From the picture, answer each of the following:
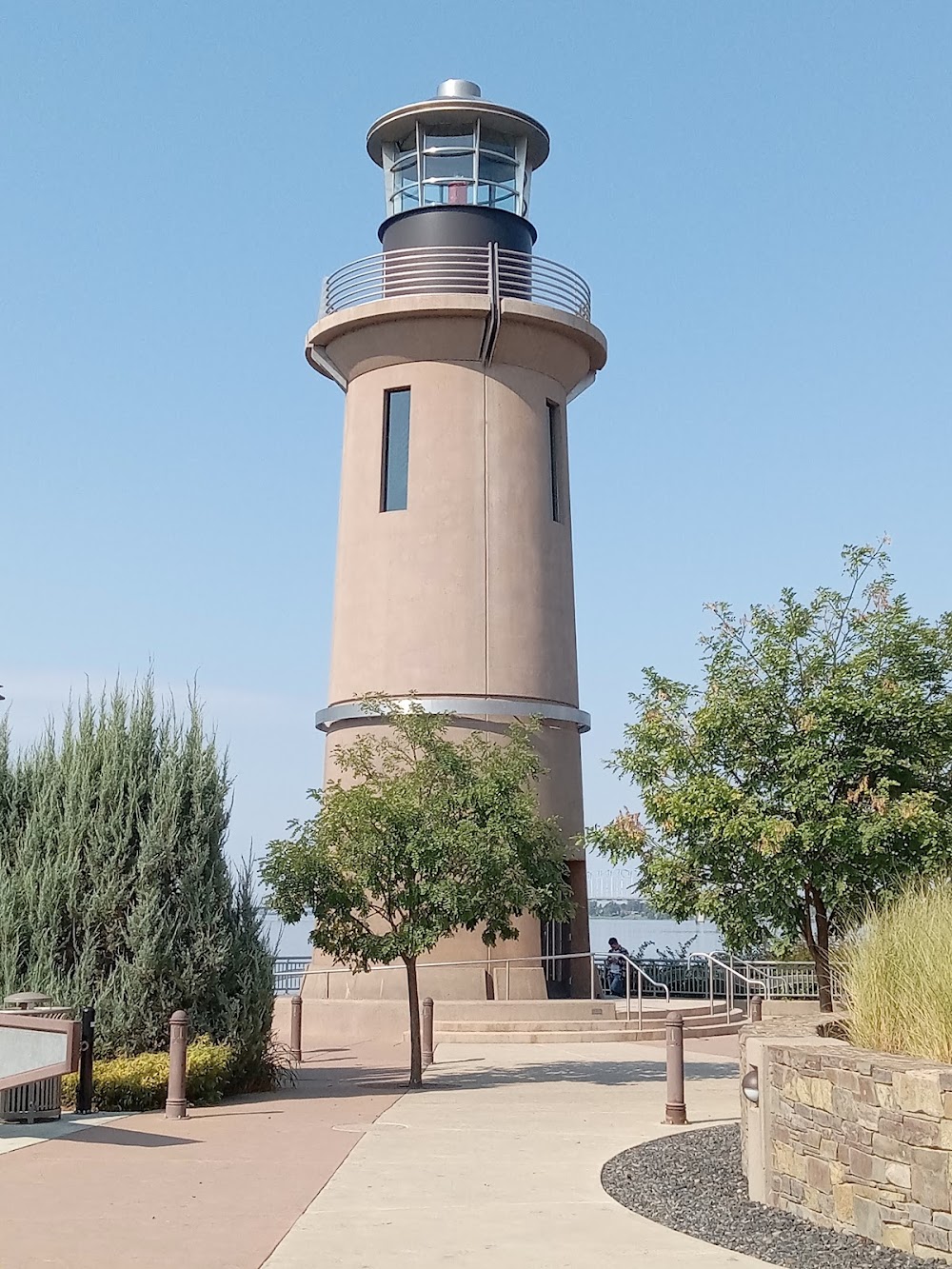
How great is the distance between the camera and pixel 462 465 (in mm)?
25875

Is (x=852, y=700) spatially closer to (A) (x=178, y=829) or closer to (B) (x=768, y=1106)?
(B) (x=768, y=1106)

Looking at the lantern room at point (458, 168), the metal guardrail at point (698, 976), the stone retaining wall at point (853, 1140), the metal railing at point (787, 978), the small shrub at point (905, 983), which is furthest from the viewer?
the metal railing at point (787, 978)

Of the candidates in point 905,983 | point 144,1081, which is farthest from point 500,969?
point 905,983

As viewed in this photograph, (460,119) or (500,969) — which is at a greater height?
(460,119)

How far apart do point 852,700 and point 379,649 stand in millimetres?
12816

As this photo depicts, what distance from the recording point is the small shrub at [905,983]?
8.82m

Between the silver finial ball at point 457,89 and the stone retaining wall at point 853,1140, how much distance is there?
831 inches

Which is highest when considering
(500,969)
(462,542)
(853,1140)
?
(462,542)

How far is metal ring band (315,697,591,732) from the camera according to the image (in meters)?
25.0

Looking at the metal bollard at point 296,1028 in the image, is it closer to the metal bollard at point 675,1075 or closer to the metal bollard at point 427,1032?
the metal bollard at point 427,1032

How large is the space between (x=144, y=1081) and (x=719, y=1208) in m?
6.77

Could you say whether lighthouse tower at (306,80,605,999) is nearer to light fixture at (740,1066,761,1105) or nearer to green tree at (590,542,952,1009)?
green tree at (590,542,952,1009)

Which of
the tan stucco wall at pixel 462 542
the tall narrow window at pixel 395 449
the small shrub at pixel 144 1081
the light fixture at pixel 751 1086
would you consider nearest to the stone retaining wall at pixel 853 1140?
the light fixture at pixel 751 1086

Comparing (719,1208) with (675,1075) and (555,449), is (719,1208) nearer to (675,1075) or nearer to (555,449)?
(675,1075)
